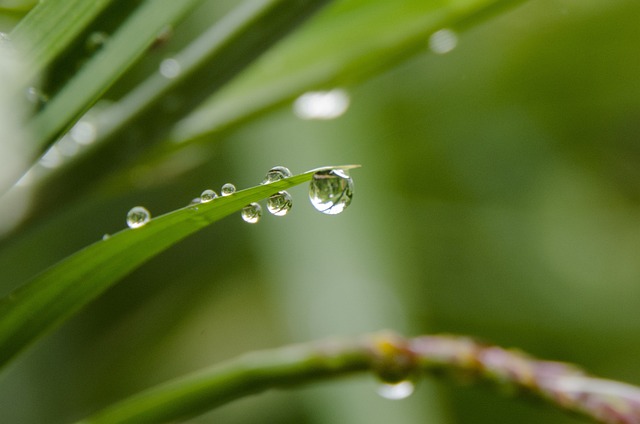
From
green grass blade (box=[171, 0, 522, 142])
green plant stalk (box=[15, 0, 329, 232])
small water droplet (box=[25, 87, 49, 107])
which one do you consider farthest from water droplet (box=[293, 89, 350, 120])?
small water droplet (box=[25, 87, 49, 107])

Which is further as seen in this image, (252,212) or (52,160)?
(52,160)

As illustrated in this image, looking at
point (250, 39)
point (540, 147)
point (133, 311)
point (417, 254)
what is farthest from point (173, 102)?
point (540, 147)

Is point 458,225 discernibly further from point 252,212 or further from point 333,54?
point 252,212

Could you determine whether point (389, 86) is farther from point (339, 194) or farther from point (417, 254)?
point (339, 194)

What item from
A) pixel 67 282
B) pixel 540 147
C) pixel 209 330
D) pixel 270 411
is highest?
pixel 540 147

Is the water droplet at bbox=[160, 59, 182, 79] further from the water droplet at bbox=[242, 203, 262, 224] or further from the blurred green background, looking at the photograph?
the blurred green background

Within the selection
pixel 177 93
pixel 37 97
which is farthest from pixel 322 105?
pixel 37 97
